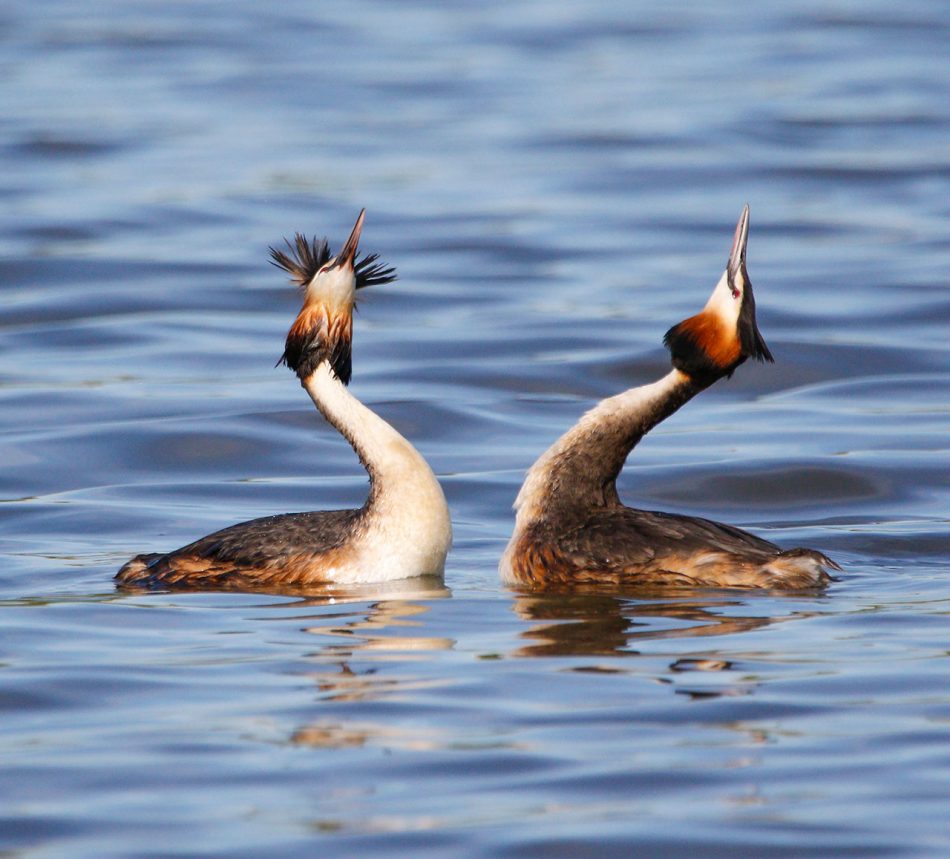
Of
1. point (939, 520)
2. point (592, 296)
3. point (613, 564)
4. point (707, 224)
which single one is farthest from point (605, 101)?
point (613, 564)

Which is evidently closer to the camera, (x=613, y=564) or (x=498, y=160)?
(x=613, y=564)

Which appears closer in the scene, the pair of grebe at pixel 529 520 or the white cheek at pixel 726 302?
the pair of grebe at pixel 529 520

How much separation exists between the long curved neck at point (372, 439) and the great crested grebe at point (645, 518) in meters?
0.56

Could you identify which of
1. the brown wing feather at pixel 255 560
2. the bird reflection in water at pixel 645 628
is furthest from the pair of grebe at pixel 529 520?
the bird reflection in water at pixel 645 628

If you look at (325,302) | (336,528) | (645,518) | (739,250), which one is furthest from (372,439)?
(739,250)

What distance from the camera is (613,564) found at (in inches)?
354

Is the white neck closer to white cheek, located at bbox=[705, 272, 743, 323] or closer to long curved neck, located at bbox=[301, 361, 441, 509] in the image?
long curved neck, located at bbox=[301, 361, 441, 509]

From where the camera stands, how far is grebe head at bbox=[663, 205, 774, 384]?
30.7 feet

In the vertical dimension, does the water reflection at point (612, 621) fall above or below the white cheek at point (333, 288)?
below

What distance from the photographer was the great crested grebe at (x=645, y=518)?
348 inches

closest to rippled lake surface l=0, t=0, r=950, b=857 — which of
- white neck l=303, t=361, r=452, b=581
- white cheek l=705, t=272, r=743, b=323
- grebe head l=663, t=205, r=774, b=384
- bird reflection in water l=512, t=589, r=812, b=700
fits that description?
bird reflection in water l=512, t=589, r=812, b=700

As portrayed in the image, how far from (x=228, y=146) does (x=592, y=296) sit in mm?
9306

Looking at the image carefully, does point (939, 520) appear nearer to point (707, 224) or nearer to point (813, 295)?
point (813, 295)

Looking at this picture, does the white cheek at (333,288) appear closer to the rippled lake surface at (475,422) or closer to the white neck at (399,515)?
the white neck at (399,515)
